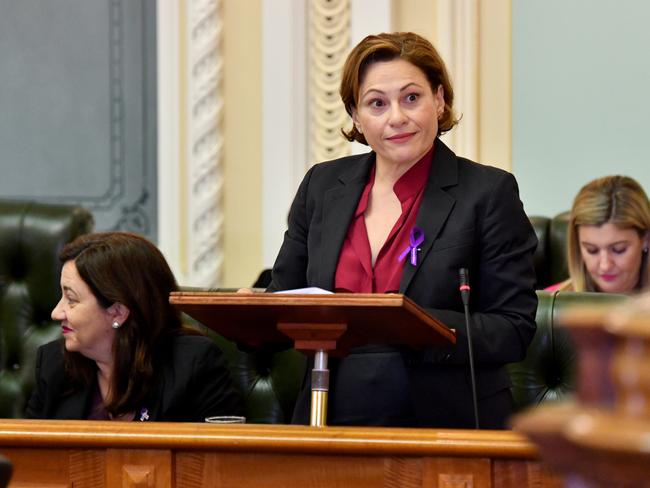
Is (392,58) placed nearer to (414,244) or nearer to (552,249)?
(414,244)

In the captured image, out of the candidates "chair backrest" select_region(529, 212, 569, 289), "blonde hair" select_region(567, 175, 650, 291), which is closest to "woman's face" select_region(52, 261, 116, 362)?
"blonde hair" select_region(567, 175, 650, 291)

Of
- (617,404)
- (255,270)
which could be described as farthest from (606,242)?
(617,404)

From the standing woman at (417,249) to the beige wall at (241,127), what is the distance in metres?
2.23

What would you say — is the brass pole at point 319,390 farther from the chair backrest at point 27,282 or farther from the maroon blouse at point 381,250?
the chair backrest at point 27,282

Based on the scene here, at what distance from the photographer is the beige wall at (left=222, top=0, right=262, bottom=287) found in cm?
469

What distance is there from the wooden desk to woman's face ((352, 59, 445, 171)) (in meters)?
0.65

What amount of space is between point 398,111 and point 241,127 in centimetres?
247

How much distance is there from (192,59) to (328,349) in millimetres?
2773

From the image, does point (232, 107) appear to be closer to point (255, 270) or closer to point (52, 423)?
point (255, 270)

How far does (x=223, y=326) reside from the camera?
215cm

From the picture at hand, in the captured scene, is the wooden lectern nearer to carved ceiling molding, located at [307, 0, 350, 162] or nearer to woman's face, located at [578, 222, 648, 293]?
woman's face, located at [578, 222, 648, 293]

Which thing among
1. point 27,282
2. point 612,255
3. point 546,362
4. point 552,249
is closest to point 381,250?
point 546,362

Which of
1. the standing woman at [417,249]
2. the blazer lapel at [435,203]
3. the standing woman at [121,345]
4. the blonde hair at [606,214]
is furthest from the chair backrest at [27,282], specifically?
the blonde hair at [606,214]

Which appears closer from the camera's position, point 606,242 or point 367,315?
point 367,315
